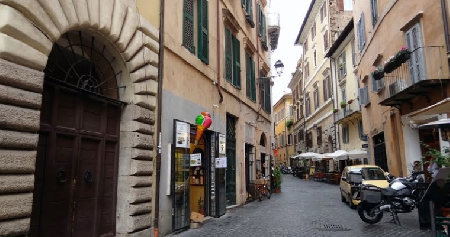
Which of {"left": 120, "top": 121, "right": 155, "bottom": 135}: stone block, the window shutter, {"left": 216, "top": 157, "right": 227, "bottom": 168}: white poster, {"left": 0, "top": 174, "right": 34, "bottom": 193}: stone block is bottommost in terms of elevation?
{"left": 0, "top": 174, "right": 34, "bottom": 193}: stone block

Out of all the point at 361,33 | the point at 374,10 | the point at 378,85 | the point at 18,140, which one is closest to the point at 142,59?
the point at 18,140

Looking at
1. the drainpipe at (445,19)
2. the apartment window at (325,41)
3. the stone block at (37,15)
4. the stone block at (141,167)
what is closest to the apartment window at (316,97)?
the apartment window at (325,41)

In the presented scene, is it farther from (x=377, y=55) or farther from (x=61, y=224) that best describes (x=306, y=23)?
(x=61, y=224)

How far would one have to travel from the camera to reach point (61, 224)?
5477mm

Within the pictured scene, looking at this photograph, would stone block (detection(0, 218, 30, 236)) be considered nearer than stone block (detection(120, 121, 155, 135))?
Yes

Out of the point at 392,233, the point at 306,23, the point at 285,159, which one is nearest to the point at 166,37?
the point at 392,233

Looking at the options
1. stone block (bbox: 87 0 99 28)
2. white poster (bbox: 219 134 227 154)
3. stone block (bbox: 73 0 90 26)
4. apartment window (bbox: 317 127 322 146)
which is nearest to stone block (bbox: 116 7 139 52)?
stone block (bbox: 87 0 99 28)

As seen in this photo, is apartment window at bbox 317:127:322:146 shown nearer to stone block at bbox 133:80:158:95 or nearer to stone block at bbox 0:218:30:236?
stone block at bbox 133:80:158:95

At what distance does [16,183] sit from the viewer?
435 centimetres

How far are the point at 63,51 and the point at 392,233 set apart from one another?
752cm

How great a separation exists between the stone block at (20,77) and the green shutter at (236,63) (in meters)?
9.76

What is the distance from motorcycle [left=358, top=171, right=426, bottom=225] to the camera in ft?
29.5

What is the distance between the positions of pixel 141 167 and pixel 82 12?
9.48ft

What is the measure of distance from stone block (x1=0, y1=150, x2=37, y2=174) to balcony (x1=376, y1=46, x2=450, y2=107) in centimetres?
1092
